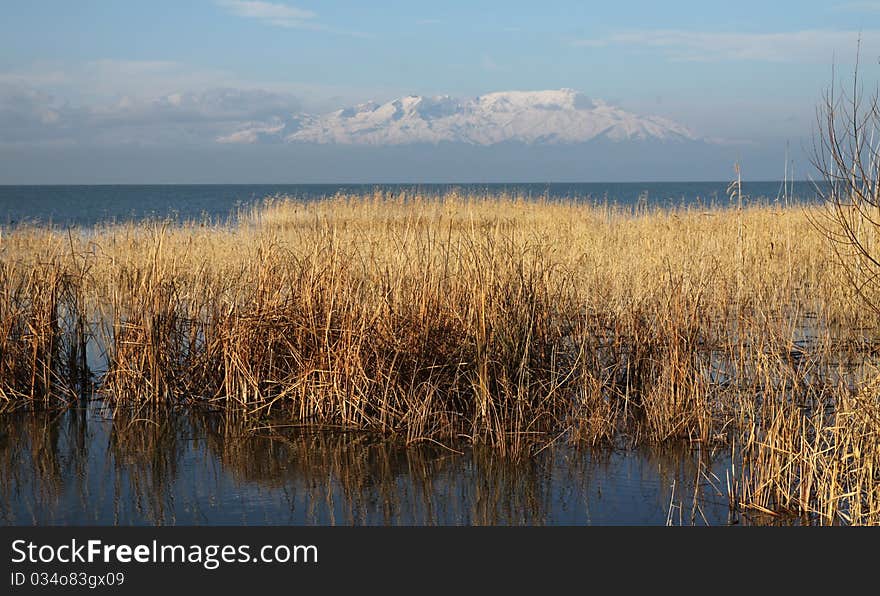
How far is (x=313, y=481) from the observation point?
15.5ft

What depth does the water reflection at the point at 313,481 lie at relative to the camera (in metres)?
4.27

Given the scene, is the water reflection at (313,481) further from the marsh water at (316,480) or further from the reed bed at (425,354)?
the reed bed at (425,354)

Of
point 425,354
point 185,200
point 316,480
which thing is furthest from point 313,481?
point 185,200

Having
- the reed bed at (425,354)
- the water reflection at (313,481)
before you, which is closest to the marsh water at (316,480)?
the water reflection at (313,481)

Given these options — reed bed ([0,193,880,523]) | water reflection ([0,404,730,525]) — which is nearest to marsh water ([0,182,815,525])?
water reflection ([0,404,730,525])

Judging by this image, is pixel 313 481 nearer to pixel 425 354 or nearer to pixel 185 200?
pixel 425 354

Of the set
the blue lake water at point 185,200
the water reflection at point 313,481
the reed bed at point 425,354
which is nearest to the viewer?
the water reflection at point 313,481

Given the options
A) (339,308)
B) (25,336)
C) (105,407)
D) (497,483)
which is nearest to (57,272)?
(25,336)

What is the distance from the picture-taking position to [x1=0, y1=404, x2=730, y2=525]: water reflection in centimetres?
427

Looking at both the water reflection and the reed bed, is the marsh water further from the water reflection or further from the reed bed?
the reed bed

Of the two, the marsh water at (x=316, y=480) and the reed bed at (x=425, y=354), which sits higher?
the reed bed at (x=425, y=354)

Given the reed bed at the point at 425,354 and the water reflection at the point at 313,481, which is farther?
the reed bed at the point at 425,354

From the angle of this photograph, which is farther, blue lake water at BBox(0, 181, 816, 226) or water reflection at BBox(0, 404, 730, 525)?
blue lake water at BBox(0, 181, 816, 226)
